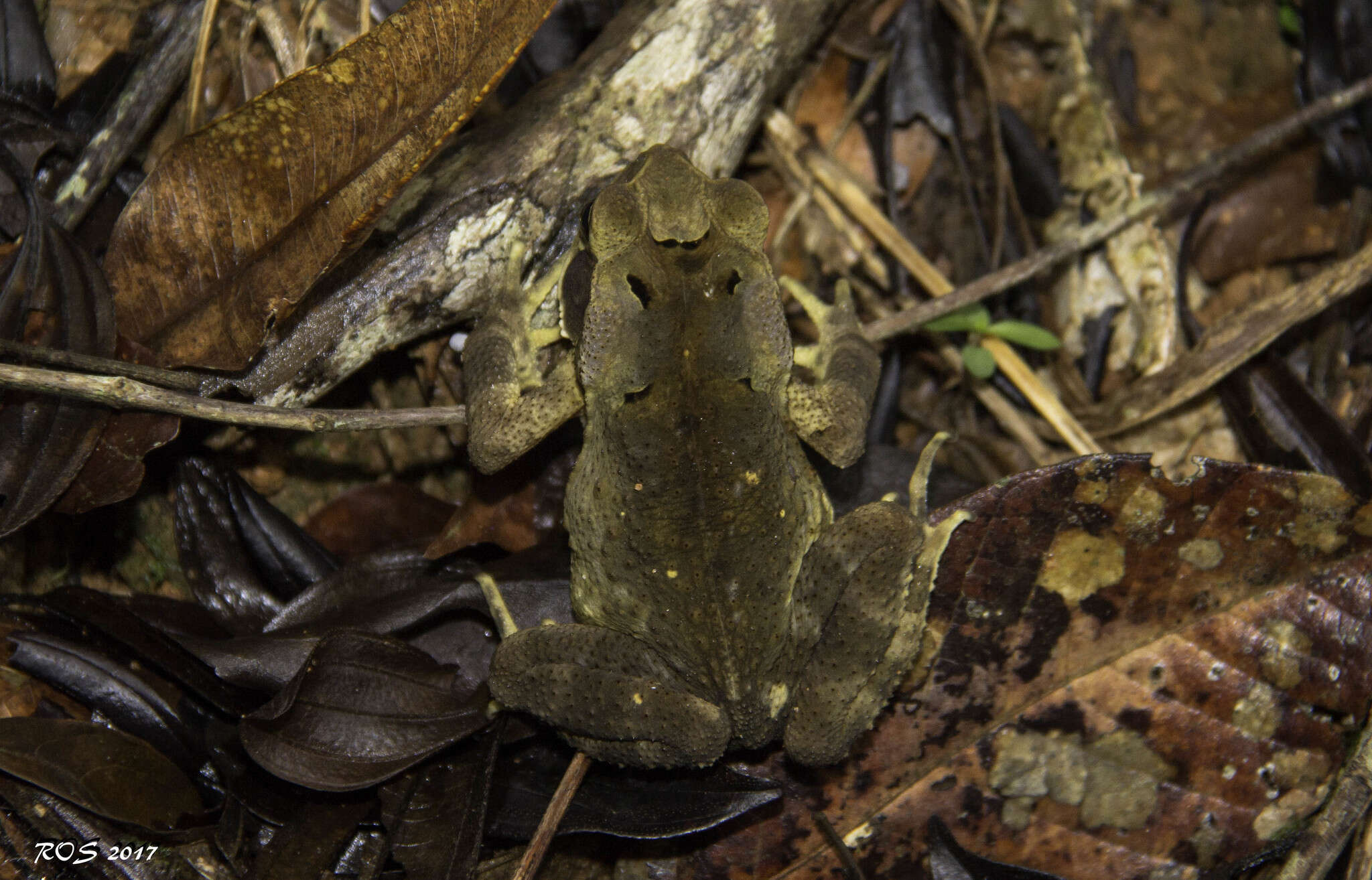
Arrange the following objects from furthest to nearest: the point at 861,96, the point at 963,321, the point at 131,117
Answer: the point at 861,96, the point at 963,321, the point at 131,117

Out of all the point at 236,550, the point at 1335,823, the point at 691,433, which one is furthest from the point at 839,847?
the point at 236,550

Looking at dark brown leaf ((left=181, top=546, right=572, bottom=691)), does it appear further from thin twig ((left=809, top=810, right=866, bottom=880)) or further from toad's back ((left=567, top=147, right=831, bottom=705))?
thin twig ((left=809, top=810, right=866, bottom=880))

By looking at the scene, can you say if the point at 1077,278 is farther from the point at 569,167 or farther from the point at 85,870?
the point at 85,870

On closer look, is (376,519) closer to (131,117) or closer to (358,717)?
(358,717)

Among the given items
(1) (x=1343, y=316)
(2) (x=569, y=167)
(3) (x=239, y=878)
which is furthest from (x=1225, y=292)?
(3) (x=239, y=878)

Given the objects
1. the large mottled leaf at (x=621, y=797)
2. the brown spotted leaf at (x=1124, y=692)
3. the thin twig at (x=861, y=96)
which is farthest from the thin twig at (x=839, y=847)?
the thin twig at (x=861, y=96)

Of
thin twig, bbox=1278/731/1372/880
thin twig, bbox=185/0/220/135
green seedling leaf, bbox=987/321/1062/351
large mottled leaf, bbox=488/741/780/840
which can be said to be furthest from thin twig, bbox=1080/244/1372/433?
thin twig, bbox=185/0/220/135

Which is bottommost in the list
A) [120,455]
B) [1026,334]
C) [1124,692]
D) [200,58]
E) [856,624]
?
[1124,692]
